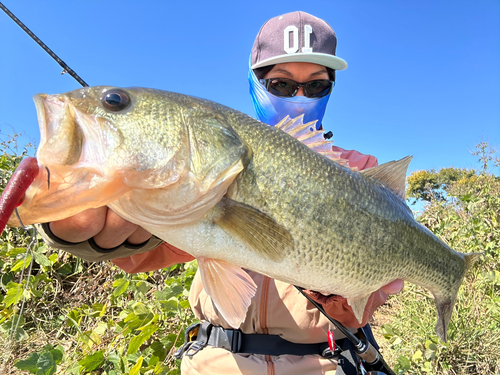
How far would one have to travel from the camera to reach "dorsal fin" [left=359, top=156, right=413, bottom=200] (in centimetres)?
180

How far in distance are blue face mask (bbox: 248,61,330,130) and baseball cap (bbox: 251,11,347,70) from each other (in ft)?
0.88

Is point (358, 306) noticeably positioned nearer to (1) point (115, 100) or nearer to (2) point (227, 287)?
(2) point (227, 287)

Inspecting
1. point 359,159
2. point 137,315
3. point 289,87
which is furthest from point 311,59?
point 137,315

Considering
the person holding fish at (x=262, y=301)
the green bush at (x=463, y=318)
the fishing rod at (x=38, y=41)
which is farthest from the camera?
the fishing rod at (x=38, y=41)

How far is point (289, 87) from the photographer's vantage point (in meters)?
2.66

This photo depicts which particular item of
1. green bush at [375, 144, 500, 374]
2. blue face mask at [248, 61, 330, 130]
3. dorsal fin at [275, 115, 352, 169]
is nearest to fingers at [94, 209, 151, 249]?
dorsal fin at [275, 115, 352, 169]

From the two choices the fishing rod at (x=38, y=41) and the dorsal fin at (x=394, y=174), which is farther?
the fishing rod at (x=38, y=41)

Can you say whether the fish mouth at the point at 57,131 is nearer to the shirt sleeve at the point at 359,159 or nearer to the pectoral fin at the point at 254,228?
the pectoral fin at the point at 254,228

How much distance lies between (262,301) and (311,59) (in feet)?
6.31

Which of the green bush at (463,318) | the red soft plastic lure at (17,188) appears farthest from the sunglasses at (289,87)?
the green bush at (463,318)

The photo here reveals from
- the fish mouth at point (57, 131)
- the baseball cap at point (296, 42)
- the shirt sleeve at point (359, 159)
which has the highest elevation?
the baseball cap at point (296, 42)

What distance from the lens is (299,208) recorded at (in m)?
1.34

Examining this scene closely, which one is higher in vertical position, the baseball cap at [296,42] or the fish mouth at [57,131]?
the baseball cap at [296,42]

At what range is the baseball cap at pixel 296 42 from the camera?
2670mm
